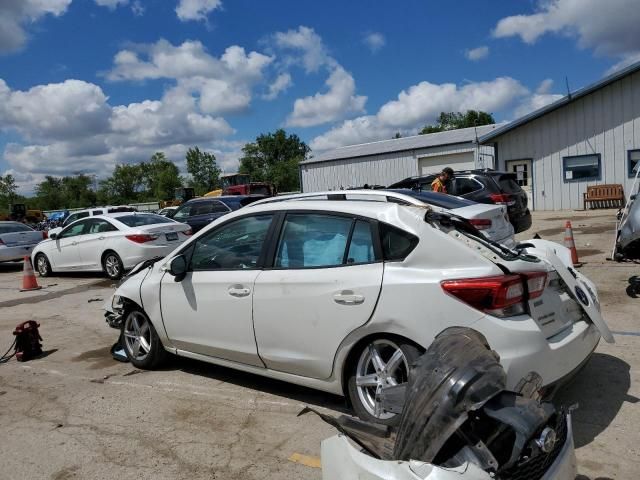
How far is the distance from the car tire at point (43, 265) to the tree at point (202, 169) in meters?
80.0

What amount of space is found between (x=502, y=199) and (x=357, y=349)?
8.37m

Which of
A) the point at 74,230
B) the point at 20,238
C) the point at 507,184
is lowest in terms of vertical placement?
the point at 20,238

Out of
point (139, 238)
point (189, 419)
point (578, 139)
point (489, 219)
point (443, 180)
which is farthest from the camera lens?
point (578, 139)

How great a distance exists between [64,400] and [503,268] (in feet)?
13.0

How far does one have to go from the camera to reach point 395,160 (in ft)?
109

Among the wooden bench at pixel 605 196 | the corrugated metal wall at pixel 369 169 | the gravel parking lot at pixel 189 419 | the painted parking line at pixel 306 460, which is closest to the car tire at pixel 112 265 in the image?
the gravel parking lot at pixel 189 419

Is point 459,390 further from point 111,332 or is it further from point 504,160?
point 504,160

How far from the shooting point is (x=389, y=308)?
3.47 metres

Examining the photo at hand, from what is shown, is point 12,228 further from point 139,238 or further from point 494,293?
point 494,293

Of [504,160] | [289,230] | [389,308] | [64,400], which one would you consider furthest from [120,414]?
[504,160]

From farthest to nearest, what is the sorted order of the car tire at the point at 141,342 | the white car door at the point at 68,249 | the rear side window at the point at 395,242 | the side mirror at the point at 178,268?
1. the white car door at the point at 68,249
2. the car tire at the point at 141,342
3. the side mirror at the point at 178,268
4. the rear side window at the point at 395,242

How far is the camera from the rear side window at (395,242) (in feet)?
11.6

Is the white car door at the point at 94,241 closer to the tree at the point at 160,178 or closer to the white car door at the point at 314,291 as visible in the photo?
the white car door at the point at 314,291

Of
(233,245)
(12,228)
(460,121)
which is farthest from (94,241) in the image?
(460,121)
